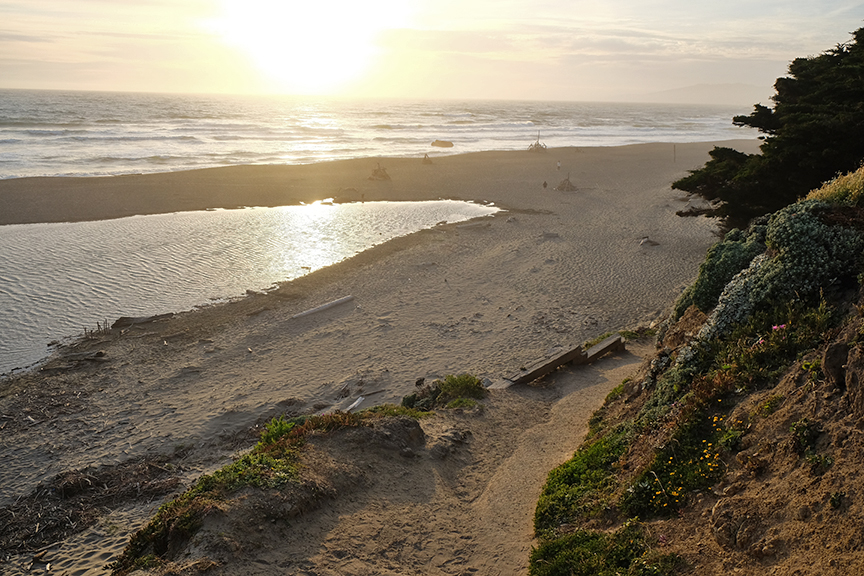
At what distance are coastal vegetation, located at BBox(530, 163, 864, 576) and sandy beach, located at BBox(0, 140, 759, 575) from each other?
2.56 ft

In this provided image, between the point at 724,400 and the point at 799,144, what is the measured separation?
31.2 ft

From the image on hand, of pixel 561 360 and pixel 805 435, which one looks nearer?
pixel 805 435

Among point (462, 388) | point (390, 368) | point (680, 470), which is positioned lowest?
point (390, 368)

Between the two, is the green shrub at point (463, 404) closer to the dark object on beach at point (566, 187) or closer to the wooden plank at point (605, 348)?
the wooden plank at point (605, 348)

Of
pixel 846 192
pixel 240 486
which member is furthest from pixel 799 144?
pixel 240 486

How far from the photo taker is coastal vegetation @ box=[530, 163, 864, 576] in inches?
212

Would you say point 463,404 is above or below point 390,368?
above

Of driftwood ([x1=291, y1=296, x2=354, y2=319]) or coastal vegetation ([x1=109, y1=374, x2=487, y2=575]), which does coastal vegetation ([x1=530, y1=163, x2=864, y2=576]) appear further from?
driftwood ([x1=291, y1=296, x2=354, y2=319])

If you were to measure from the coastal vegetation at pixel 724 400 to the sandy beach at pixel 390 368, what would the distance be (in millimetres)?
779

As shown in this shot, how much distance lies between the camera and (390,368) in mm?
12148

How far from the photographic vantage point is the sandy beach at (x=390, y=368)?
6.91 meters

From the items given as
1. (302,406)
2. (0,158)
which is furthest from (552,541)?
(0,158)

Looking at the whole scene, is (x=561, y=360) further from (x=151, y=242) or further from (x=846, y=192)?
(x=151, y=242)

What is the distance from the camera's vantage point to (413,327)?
46.5 ft
